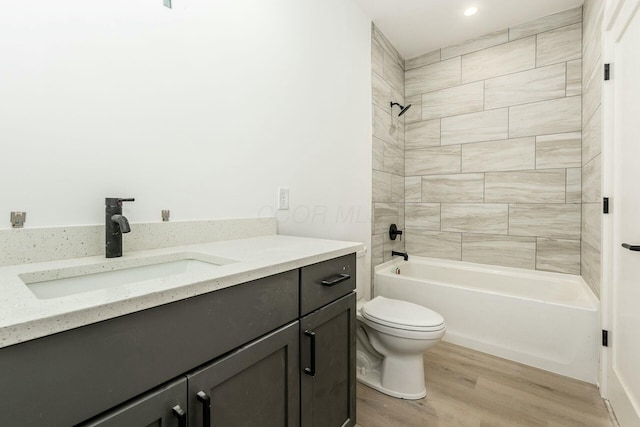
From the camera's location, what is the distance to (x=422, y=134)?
299cm

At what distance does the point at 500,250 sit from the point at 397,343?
5.33ft

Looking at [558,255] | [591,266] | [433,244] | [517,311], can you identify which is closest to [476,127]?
[433,244]

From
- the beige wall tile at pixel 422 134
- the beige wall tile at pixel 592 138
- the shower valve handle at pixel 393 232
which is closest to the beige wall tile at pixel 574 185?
the beige wall tile at pixel 592 138

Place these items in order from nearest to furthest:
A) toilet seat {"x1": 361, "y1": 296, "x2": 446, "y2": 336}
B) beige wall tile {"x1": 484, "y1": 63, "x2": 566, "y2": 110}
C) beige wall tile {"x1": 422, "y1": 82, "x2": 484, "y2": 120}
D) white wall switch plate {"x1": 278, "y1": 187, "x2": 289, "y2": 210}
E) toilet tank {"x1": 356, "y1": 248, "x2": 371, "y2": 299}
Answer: toilet seat {"x1": 361, "y1": 296, "x2": 446, "y2": 336} → white wall switch plate {"x1": 278, "y1": 187, "x2": 289, "y2": 210} → toilet tank {"x1": 356, "y1": 248, "x2": 371, "y2": 299} → beige wall tile {"x1": 484, "y1": 63, "x2": 566, "y2": 110} → beige wall tile {"x1": 422, "y1": 82, "x2": 484, "y2": 120}

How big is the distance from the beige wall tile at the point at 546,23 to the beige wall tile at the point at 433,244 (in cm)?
181

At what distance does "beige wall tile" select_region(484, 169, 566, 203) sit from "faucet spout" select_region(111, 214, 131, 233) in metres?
2.75

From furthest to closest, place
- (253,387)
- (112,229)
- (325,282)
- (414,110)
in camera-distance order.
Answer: (414,110)
(325,282)
(112,229)
(253,387)

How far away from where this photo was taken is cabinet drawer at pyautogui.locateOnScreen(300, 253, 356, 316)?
972 millimetres

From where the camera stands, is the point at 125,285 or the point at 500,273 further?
the point at 500,273

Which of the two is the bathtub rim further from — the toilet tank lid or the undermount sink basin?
the undermount sink basin

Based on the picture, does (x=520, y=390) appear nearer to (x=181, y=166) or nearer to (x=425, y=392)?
(x=425, y=392)

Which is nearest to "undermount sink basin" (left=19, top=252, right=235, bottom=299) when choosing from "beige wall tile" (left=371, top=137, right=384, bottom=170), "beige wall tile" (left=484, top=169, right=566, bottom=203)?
"beige wall tile" (left=371, top=137, right=384, bottom=170)

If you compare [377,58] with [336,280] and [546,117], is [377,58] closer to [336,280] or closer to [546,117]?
[546,117]

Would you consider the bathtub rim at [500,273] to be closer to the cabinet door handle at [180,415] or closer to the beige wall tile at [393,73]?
the beige wall tile at [393,73]
